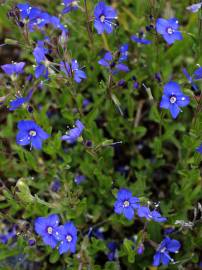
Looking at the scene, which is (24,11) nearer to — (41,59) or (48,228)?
(41,59)

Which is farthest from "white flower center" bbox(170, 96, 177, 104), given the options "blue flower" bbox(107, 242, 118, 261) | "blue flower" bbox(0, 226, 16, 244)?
"blue flower" bbox(0, 226, 16, 244)

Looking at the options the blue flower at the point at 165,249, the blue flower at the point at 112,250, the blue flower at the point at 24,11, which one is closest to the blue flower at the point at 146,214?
the blue flower at the point at 165,249

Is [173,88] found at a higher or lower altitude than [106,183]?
higher

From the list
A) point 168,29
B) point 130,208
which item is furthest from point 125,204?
point 168,29

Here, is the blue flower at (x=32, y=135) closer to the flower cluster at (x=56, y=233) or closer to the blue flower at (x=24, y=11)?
the flower cluster at (x=56, y=233)

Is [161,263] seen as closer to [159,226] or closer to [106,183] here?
[159,226]

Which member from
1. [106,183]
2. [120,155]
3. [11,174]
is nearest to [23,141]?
[106,183]
